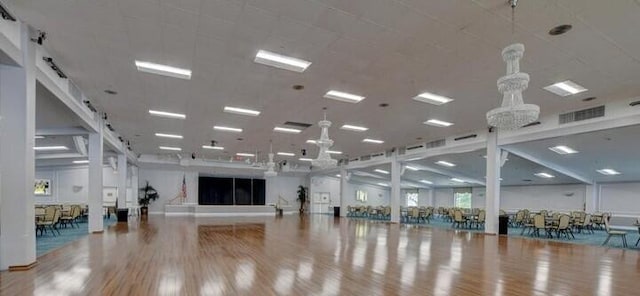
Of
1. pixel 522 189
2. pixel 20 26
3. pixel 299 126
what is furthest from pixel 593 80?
pixel 522 189

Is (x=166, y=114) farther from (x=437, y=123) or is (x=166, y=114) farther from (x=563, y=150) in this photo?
(x=563, y=150)

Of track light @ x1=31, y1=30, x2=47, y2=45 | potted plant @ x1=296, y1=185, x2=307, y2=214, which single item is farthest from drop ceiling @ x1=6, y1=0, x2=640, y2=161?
potted plant @ x1=296, y1=185, x2=307, y2=214

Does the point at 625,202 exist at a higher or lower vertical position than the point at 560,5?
lower

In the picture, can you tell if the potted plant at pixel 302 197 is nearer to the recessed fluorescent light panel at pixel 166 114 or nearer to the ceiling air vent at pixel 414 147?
the ceiling air vent at pixel 414 147

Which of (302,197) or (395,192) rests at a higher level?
(395,192)

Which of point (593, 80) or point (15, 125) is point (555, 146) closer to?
point (593, 80)

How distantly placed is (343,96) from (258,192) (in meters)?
18.7

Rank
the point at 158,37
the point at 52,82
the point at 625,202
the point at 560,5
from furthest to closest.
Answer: the point at 625,202 < the point at 52,82 < the point at 158,37 < the point at 560,5

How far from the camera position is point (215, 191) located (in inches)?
942

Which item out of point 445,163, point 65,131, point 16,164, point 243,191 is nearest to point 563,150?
point 445,163

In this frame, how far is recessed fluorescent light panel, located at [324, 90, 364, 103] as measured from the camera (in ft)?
24.8

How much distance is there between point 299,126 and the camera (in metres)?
11.2

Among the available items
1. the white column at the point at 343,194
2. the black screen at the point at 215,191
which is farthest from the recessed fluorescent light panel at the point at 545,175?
the black screen at the point at 215,191

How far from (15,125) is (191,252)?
3.38m
